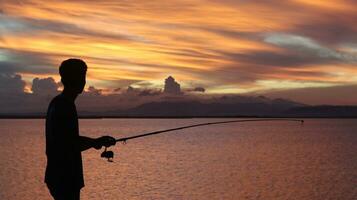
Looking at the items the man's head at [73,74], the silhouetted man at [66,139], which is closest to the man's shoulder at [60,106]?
the silhouetted man at [66,139]

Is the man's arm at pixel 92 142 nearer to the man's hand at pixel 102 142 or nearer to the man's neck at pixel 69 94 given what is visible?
the man's hand at pixel 102 142

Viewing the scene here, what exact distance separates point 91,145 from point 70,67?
2.35 ft

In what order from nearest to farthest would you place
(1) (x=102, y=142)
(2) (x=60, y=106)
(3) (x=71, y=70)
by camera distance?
(2) (x=60, y=106) → (3) (x=71, y=70) → (1) (x=102, y=142)

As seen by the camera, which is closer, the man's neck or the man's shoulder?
the man's shoulder

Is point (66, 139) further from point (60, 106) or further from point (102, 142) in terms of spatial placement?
point (102, 142)

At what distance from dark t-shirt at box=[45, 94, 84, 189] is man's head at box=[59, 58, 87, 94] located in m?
0.14

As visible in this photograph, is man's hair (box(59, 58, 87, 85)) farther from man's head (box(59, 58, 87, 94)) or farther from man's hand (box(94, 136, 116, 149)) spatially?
man's hand (box(94, 136, 116, 149))

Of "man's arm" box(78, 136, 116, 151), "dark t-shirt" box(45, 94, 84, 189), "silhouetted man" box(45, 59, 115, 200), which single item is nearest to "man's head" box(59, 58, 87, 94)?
"silhouetted man" box(45, 59, 115, 200)

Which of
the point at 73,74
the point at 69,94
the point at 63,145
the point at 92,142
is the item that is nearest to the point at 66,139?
the point at 63,145

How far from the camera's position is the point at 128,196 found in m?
27.7

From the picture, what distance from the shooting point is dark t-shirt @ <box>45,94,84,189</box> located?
Result: 503 cm

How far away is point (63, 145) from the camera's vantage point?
5.07 m

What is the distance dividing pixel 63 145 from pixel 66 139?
0.07 meters

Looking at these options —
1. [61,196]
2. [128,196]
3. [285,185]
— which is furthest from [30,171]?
[61,196]
